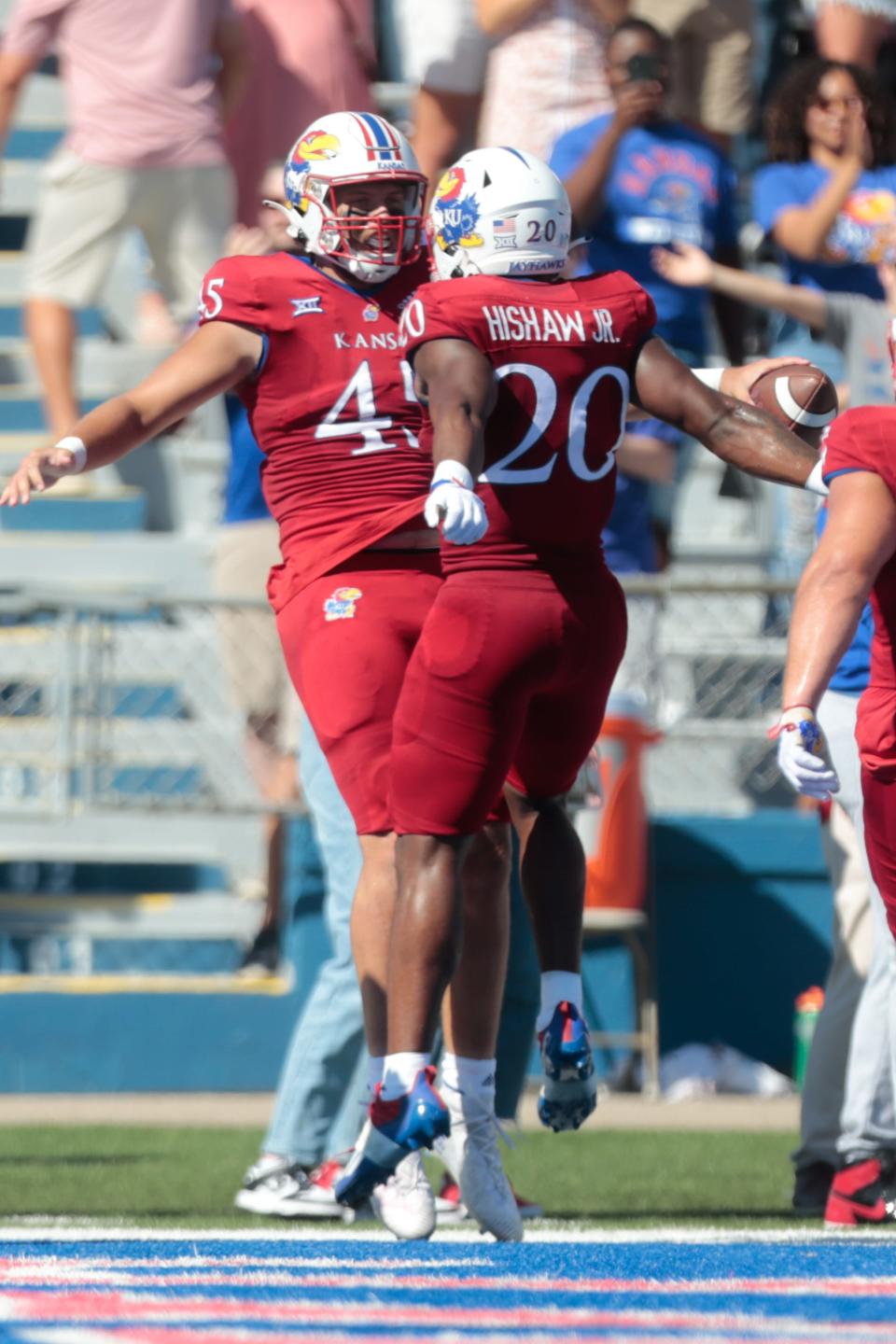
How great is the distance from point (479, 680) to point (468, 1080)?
894mm

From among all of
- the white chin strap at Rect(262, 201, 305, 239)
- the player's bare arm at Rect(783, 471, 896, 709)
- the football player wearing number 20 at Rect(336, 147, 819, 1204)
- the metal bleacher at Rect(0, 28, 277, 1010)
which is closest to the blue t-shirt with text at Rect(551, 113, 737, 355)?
the metal bleacher at Rect(0, 28, 277, 1010)

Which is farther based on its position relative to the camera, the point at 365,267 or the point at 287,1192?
the point at 287,1192

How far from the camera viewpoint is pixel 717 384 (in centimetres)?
572

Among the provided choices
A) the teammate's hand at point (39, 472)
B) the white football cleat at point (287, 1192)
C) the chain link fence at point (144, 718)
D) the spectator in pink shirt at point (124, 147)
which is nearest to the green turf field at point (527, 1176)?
the white football cleat at point (287, 1192)

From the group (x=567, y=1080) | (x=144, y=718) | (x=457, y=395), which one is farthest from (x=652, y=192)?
(x=567, y=1080)

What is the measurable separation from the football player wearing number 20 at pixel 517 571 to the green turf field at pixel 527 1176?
4.05 feet

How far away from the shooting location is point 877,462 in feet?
15.5

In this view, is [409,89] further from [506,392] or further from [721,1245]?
[721,1245]

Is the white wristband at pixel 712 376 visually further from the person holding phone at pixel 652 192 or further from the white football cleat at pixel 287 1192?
the person holding phone at pixel 652 192

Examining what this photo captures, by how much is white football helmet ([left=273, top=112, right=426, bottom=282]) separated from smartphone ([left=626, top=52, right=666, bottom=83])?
349 centimetres

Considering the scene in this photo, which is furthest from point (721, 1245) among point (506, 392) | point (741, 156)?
point (741, 156)

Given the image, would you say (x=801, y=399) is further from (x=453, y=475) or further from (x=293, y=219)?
(x=293, y=219)

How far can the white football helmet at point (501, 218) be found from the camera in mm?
5324

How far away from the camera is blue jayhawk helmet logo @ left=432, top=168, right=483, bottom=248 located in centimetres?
535
